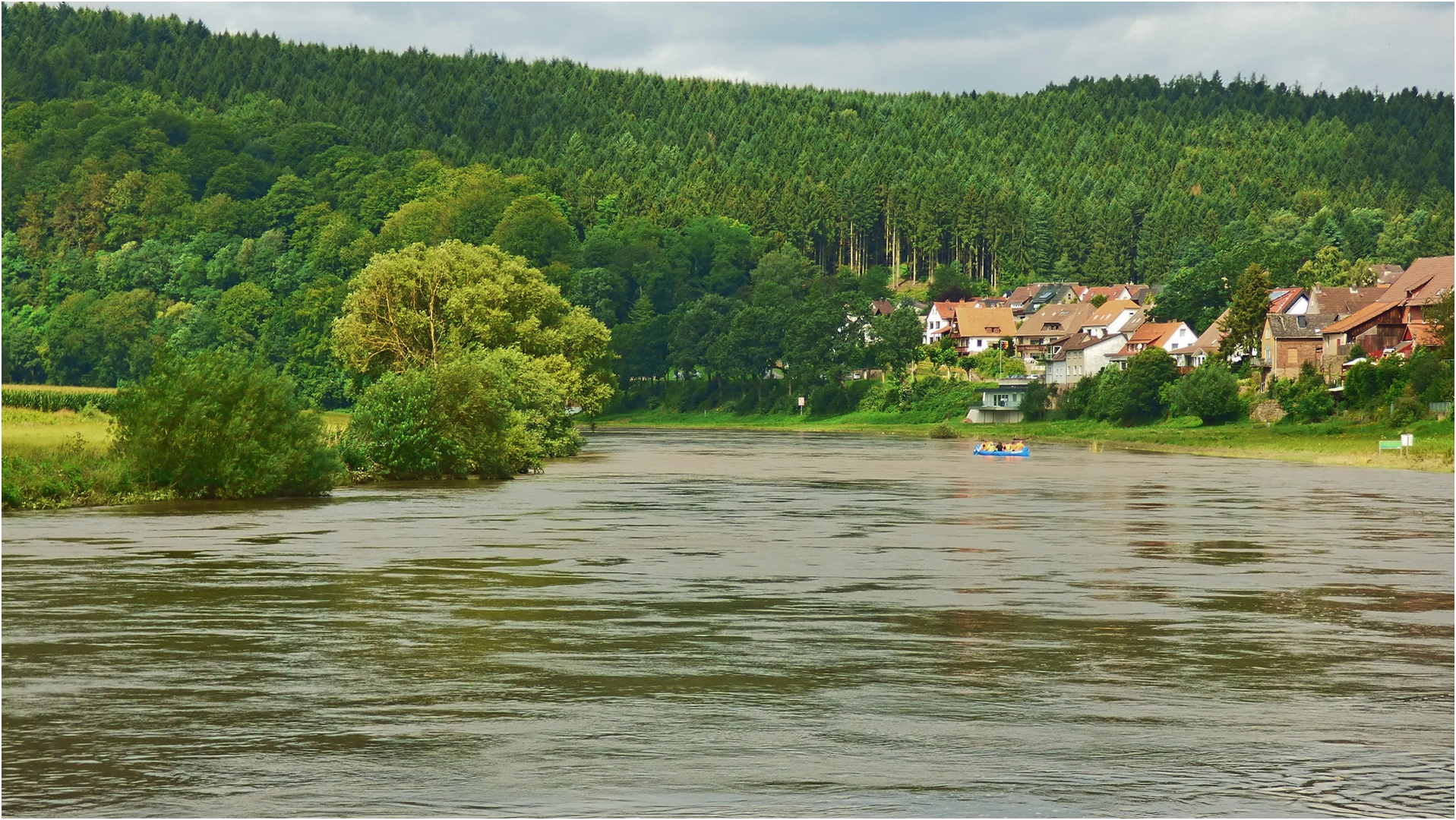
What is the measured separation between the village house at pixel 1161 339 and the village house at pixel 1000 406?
51.1 ft

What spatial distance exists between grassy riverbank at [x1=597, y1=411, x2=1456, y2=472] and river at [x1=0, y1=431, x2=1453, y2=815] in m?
58.0

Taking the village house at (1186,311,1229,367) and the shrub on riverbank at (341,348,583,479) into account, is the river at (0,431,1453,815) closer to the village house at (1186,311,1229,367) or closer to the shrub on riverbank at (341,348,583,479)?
the shrub on riverbank at (341,348,583,479)

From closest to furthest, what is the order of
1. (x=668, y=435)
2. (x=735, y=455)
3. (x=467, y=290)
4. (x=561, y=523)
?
1. (x=561, y=523)
2. (x=467, y=290)
3. (x=735, y=455)
4. (x=668, y=435)

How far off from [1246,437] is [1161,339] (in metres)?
60.7

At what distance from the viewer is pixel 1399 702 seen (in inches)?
826

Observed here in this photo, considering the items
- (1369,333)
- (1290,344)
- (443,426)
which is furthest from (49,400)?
(1369,333)

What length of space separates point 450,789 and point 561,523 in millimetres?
36911

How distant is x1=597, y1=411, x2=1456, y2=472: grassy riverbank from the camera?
347 feet

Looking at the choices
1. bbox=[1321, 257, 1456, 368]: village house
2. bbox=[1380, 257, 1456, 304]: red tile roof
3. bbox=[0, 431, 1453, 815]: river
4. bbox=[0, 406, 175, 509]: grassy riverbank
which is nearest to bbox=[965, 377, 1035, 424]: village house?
bbox=[1321, 257, 1456, 368]: village house

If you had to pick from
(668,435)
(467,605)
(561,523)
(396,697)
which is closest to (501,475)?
(561,523)

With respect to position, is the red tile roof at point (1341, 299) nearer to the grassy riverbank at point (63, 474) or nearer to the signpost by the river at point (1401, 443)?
the signpost by the river at point (1401, 443)

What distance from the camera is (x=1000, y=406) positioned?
177875 millimetres

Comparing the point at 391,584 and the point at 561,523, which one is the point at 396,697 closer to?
the point at 391,584

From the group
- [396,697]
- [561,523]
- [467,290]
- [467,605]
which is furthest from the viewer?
[467,290]
